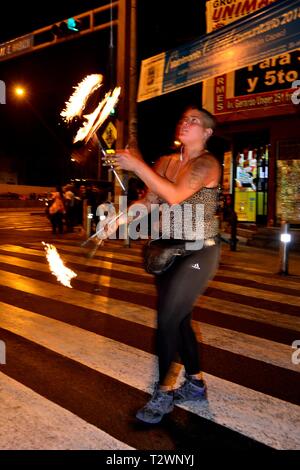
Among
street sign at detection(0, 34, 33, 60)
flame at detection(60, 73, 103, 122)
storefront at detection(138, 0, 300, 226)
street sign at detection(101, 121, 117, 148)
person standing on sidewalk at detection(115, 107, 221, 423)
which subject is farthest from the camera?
street sign at detection(0, 34, 33, 60)

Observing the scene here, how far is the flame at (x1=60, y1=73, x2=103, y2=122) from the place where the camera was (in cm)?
349

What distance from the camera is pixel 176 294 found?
3156mm

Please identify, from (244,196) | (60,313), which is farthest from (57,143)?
(60,313)

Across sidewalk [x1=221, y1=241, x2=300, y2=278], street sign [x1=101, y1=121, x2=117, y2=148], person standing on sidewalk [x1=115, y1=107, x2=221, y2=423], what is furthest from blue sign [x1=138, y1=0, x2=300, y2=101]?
person standing on sidewalk [x1=115, y1=107, x2=221, y2=423]

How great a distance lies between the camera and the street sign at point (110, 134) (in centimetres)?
1437

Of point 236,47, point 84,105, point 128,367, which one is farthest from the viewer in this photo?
point 236,47

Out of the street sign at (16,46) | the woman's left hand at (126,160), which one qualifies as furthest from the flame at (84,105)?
the street sign at (16,46)

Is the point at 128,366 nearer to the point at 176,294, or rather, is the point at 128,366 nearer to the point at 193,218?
the point at 176,294

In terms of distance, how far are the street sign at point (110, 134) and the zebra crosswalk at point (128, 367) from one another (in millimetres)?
7040

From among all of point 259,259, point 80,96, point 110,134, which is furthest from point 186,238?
point 110,134

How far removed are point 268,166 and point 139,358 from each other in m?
13.7

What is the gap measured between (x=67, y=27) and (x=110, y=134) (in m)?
3.09

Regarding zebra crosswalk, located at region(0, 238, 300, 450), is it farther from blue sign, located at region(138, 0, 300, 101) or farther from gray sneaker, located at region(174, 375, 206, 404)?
blue sign, located at region(138, 0, 300, 101)

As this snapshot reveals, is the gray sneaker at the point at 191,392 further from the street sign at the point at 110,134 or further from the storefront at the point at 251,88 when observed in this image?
the street sign at the point at 110,134
